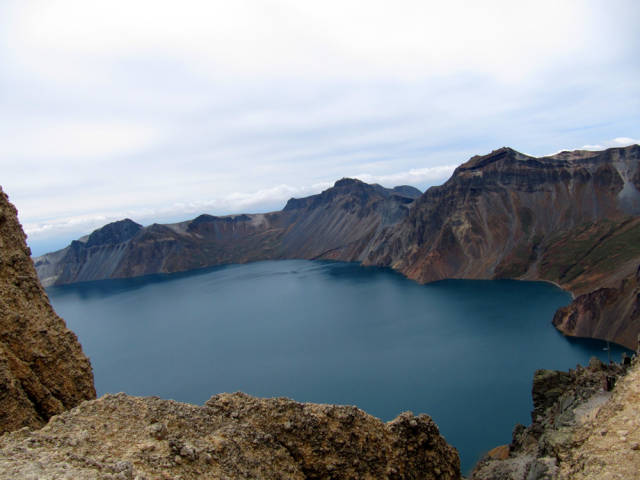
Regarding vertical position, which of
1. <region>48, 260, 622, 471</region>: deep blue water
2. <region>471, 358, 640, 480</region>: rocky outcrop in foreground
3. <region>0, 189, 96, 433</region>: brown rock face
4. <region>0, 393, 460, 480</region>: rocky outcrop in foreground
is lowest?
<region>48, 260, 622, 471</region>: deep blue water

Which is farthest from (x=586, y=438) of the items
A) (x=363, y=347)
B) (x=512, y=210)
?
(x=512, y=210)

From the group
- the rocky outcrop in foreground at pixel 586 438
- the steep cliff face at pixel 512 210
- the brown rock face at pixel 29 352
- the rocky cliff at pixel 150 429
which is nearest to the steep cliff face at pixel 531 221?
the steep cliff face at pixel 512 210

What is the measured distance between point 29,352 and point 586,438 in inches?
964

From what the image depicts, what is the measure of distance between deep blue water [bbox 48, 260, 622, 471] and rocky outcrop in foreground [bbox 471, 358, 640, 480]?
26.9 ft

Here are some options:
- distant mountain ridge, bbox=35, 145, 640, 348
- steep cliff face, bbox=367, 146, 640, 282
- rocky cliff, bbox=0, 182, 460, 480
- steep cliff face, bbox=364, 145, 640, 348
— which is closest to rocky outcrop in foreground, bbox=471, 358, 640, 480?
rocky cliff, bbox=0, 182, 460, 480

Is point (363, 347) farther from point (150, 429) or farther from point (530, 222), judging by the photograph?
point (530, 222)

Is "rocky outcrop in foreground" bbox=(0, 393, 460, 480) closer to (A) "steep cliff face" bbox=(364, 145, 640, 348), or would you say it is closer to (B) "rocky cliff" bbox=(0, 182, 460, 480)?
(B) "rocky cliff" bbox=(0, 182, 460, 480)

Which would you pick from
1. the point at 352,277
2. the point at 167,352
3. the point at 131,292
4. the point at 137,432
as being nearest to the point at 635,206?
the point at 352,277

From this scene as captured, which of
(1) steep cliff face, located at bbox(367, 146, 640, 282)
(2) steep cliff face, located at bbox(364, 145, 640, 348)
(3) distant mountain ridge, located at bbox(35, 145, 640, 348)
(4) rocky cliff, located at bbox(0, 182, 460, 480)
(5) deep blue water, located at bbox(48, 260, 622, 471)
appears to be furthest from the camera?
(1) steep cliff face, located at bbox(367, 146, 640, 282)

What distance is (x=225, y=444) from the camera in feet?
42.4

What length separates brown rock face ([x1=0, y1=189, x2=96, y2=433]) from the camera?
44.2ft

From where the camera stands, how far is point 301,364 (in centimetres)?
5938

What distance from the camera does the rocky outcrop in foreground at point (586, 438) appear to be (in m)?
15.8

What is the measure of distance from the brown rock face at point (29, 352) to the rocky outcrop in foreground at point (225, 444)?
2.44 meters
